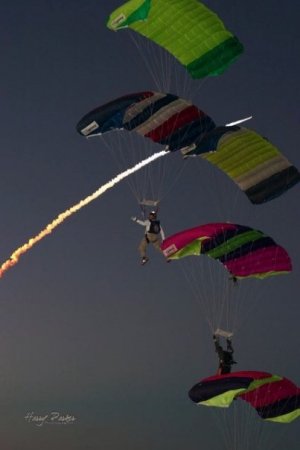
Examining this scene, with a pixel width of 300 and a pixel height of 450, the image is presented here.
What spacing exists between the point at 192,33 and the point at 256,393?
395 inches

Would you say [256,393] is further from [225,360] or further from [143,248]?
[143,248]

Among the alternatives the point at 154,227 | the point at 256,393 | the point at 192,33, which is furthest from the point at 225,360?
the point at 192,33

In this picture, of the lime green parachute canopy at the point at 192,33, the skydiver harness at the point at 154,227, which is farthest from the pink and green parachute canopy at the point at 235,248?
the lime green parachute canopy at the point at 192,33

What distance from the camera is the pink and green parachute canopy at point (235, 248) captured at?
86.7 ft

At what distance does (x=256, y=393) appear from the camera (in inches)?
1022

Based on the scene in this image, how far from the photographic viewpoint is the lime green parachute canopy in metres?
26.5

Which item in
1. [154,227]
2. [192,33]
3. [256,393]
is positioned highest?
[192,33]

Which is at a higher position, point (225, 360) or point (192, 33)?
point (192, 33)

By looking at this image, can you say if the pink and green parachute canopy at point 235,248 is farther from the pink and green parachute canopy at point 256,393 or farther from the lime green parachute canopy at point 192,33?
the lime green parachute canopy at point 192,33

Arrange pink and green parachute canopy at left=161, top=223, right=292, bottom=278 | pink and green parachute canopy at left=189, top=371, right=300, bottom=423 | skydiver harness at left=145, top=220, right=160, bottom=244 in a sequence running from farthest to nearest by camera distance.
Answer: skydiver harness at left=145, top=220, right=160, bottom=244
pink and green parachute canopy at left=161, top=223, right=292, bottom=278
pink and green parachute canopy at left=189, top=371, right=300, bottom=423

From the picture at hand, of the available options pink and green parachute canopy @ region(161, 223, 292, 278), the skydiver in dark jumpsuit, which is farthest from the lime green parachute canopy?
the skydiver in dark jumpsuit

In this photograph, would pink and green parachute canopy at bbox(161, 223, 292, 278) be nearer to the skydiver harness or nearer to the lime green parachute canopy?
the skydiver harness

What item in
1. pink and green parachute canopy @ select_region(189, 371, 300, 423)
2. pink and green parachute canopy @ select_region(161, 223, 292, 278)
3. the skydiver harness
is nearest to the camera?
pink and green parachute canopy @ select_region(189, 371, 300, 423)

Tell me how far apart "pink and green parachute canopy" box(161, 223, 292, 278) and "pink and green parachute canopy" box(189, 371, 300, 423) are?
3.55 metres
